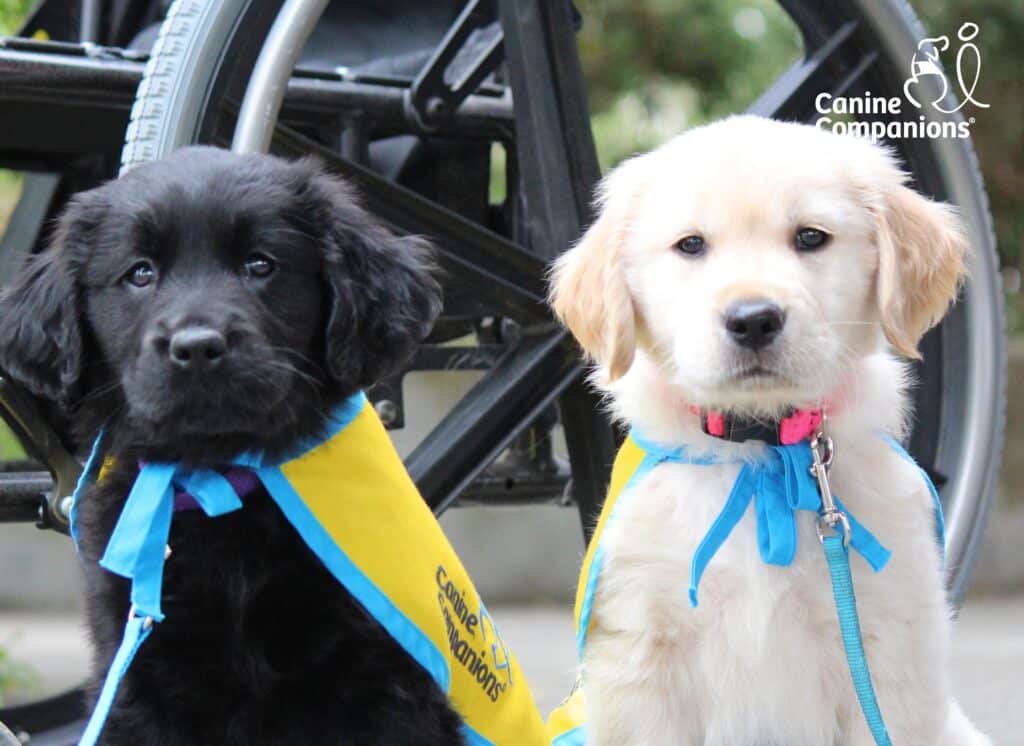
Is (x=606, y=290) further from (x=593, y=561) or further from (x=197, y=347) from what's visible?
(x=197, y=347)

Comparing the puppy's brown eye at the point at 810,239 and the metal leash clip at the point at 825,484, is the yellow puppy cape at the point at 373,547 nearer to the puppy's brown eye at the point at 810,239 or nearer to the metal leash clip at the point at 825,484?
the metal leash clip at the point at 825,484

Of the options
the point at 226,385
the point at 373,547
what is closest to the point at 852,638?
the point at 373,547

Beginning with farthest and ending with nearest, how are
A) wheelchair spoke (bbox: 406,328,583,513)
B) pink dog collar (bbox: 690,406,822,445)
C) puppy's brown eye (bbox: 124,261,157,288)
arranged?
1. wheelchair spoke (bbox: 406,328,583,513)
2. pink dog collar (bbox: 690,406,822,445)
3. puppy's brown eye (bbox: 124,261,157,288)

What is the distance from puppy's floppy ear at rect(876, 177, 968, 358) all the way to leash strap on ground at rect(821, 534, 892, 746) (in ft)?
1.22

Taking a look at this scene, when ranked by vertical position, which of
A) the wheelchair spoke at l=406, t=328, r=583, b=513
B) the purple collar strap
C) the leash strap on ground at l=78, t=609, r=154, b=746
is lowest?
the wheelchair spoke at l=406, t=328, r=583, b=513

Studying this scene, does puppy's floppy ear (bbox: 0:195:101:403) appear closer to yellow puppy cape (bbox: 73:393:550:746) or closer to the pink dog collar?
yellow puppy cape (bbox: 73:393:550:746)

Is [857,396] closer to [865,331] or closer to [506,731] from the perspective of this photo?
[865,331]

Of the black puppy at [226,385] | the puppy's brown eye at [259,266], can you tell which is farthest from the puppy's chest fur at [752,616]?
the puppy's brown eye at [259,266]

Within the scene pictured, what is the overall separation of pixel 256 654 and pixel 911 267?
1234 mm

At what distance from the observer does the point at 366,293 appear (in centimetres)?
236

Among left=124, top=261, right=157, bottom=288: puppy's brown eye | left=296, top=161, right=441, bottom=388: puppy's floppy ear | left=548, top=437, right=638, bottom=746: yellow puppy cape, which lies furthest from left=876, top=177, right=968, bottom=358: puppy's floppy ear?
left=124, top=261, right=157, bottom=288: puppy's brown eye

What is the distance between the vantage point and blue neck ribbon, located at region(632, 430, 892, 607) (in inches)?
89.4

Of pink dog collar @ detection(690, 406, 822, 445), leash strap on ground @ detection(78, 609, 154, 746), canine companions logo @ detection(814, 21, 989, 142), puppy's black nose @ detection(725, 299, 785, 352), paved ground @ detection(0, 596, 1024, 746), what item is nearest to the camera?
leash strap on ground @ detection(78, 609, 154, 746)

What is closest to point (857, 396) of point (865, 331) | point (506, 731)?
point (865, 331)
